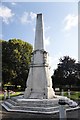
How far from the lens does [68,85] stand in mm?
43000

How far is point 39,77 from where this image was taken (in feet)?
58.6

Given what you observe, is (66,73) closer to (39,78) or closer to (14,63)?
(14,63)

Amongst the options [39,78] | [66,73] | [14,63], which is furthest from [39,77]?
[66,73]

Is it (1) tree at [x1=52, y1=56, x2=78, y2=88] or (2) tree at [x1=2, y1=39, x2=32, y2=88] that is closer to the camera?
(2) tree at [x1=2, y1=39, x2=32, y2=88]

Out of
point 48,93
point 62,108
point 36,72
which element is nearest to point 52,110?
point 48,93

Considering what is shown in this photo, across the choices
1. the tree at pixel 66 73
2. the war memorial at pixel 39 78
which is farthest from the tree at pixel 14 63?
the war memorial at pixel 39 78

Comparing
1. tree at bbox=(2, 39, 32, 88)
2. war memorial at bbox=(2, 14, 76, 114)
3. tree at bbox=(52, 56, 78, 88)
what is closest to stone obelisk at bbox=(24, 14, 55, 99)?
war memorial at bbox=(2, 14, 76, 114)

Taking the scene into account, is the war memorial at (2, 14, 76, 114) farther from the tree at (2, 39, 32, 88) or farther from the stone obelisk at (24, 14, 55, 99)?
the tree at (2, 39, 32, 88)

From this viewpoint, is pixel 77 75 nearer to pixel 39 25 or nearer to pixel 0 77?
pixel 0 77

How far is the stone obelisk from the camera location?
57.5ft

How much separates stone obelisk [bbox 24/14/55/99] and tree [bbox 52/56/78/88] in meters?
24.9

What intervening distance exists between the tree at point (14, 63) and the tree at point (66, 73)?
6749 millimetres

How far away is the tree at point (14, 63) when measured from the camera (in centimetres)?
3962

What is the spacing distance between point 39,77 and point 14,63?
76.1ft
